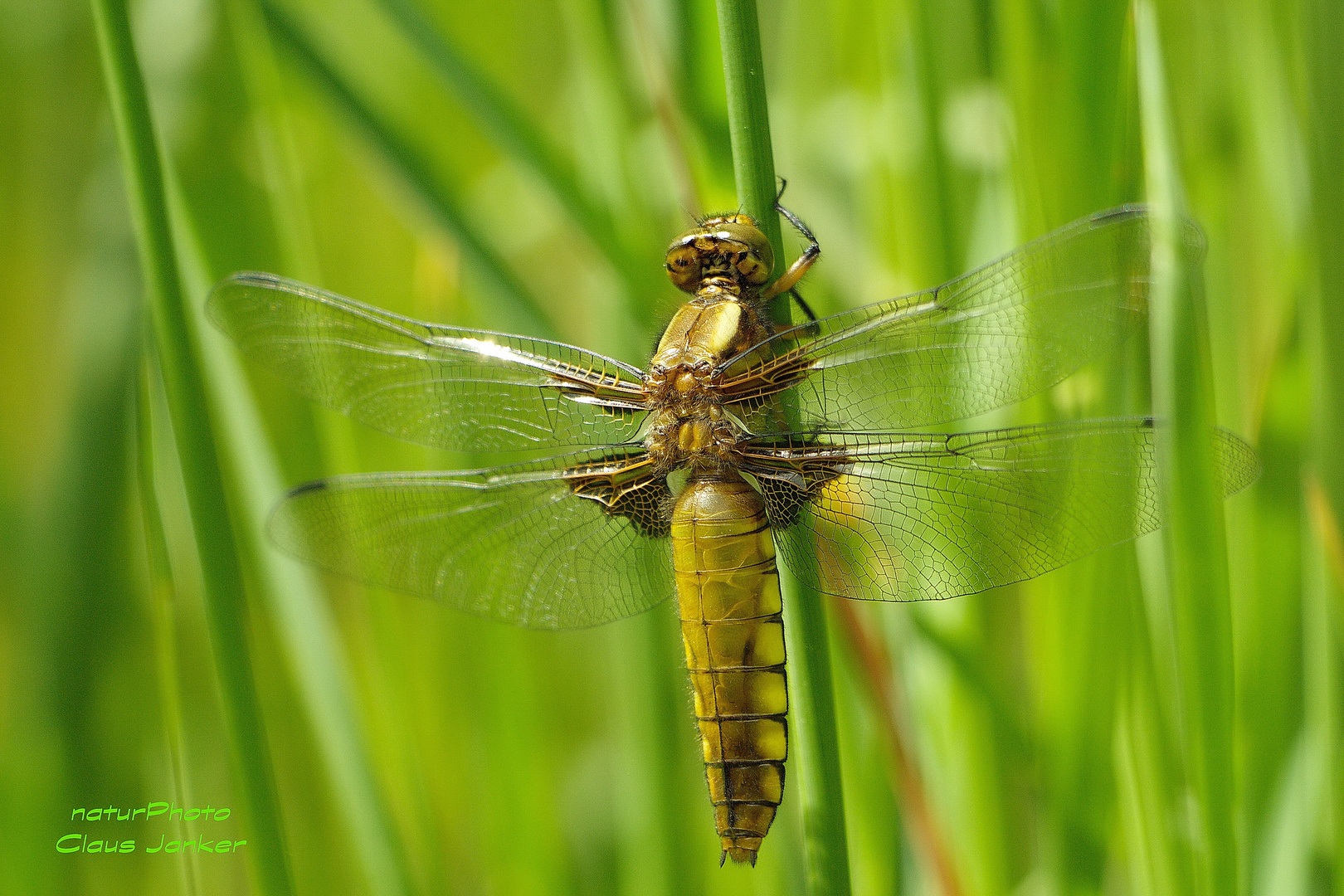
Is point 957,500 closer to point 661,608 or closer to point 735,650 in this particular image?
point 735,650

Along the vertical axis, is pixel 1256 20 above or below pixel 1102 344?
above

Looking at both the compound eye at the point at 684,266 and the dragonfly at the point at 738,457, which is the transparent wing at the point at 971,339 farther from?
the compound eye at the point at 684,266

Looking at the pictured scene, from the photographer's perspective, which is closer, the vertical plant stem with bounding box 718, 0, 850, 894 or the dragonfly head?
the vertical plant stem with bounding box 718, 0, 850, 894

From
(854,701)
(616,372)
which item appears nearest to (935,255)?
(616,372)

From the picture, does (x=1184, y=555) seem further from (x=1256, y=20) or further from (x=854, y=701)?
(x=1256, y=20)

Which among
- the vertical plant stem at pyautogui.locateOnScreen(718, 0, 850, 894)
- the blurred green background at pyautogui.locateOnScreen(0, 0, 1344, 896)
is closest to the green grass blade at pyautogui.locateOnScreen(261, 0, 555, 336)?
the blurred green background at pyautogui.locateOnScreen(0, 0, 1344, 896)

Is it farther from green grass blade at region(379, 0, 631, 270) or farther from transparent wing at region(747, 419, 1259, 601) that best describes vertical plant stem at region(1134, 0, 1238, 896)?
green grass blade at region(379, 0, 631, 270)
